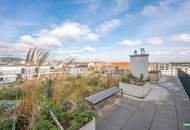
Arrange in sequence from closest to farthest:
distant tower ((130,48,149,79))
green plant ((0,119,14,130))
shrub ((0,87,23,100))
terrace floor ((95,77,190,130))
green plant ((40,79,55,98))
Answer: green plant ((0,119,14,130)), terrace floor ((95,77,190,130)), green plant ((40,79,55,98)), shrub ((0,87,23,100)), distant tower ((130,48,149,79))

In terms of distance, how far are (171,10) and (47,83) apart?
507 centimetres

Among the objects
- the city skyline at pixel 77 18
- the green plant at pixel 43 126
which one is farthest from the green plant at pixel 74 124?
the city skyline at pixel 77 18

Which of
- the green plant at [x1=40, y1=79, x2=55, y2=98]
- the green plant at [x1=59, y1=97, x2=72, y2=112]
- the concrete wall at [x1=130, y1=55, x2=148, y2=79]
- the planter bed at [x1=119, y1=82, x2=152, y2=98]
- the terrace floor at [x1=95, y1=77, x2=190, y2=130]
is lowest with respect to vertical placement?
the terrace floor at [x1=95, y1=77, x2=190, y2=130]

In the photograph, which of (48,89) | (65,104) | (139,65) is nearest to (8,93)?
(48,89)

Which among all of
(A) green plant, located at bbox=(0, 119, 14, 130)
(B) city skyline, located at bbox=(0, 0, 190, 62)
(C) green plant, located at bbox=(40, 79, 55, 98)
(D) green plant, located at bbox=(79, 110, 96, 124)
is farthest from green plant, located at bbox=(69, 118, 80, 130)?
(B) city skyline, located at bbox=(0, 0, 190, 62)

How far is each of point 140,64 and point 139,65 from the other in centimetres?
7

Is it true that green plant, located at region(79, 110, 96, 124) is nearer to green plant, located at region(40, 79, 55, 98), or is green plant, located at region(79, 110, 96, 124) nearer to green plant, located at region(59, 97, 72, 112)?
green plant, located at region(59, 97, 72, 112)

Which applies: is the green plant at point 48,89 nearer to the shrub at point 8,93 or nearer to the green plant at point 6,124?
the shrub at point 8,93

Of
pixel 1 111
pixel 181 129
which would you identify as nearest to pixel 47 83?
pixel 1 111

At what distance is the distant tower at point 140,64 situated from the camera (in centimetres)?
699

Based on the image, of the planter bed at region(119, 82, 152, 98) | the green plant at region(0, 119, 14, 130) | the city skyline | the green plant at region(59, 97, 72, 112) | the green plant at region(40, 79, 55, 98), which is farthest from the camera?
the planter bed at region(119, 82, 152, 98)

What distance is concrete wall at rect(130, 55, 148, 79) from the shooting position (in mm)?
6996

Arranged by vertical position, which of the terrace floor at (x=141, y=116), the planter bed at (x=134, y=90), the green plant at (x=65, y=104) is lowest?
the terrace floor at (x=141, y=116)

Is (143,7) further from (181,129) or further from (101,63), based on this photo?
(181,129)
